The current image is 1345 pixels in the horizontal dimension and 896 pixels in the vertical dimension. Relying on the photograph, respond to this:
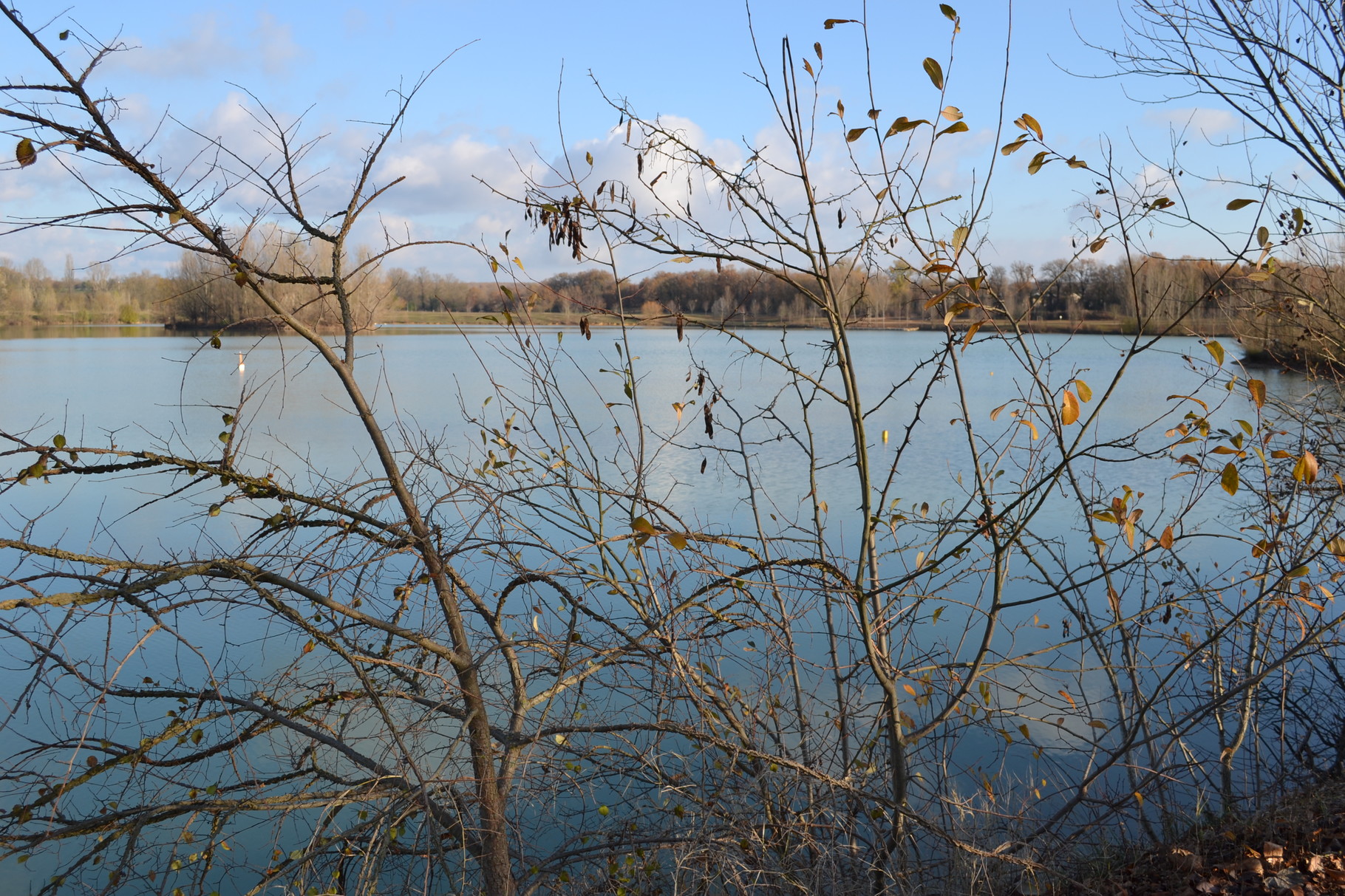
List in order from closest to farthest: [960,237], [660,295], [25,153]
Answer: [25,153], [960,237], [660,295]

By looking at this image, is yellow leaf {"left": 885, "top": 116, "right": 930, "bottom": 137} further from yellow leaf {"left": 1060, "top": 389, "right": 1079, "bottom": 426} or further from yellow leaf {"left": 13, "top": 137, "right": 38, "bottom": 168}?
yellow leaf {"left": 13, "top": 137, "right": 38, "bottom": 168}

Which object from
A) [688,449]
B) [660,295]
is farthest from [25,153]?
[688,449]

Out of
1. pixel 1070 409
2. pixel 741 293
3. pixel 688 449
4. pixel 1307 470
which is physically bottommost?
pixel 688 449

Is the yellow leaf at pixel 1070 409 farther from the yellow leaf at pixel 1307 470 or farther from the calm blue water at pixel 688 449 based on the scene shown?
the yellow leaf at pixel 1307 470

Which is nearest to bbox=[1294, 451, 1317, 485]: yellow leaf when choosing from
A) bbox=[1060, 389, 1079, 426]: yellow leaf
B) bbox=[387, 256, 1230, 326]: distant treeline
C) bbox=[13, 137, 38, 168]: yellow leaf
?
bbox=[1060, 389, 1079, 426]: yellow leaf

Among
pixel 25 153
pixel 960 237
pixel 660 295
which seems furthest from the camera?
pixel 660 295

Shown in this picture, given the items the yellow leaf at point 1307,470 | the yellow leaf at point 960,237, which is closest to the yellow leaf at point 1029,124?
the yellow leaf at point 960,237

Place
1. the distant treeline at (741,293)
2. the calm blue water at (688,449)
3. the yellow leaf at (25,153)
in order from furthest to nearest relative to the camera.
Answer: the calm blue water at (688,449) → the distant treeline at (741,293) → the yellow leaf at (25,153)

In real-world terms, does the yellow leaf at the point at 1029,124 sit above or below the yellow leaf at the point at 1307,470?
above

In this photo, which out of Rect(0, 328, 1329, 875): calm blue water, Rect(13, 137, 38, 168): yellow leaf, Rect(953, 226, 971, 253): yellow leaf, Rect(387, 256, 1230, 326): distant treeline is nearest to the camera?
Rect(13, 137, 38, 168): yellow leaf

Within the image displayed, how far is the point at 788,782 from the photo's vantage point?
11.9 ft

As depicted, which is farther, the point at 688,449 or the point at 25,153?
the point at 688,449

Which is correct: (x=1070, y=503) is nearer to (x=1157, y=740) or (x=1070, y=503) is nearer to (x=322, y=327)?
(x=1157, y=740)

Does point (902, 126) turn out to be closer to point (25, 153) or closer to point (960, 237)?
point (960, 237)
